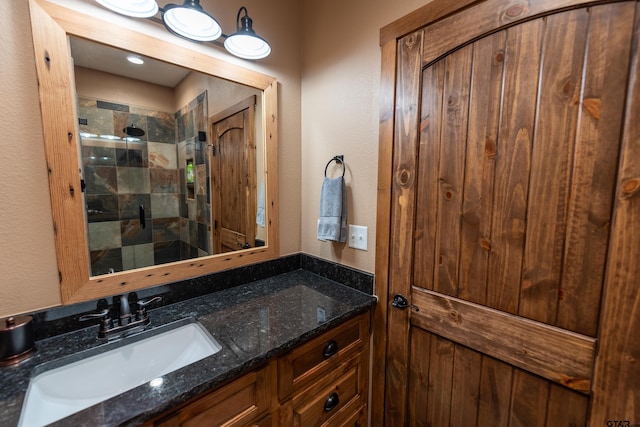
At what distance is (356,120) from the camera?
1341 millimetres

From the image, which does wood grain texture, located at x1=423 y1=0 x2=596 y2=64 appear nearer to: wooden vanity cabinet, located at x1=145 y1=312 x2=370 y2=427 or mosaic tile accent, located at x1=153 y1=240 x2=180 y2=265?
wooden vanity cabinet, located at x1=145 y1=312 x2=370 y2=427

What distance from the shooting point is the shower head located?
1.12 meters

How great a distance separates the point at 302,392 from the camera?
1.03m

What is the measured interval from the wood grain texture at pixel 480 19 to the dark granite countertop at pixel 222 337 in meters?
1.13

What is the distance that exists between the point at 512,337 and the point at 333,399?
2.51 ft

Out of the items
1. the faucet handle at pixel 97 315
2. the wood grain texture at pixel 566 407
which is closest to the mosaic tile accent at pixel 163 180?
the faucet handle at pixel 97 315

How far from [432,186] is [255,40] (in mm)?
1060

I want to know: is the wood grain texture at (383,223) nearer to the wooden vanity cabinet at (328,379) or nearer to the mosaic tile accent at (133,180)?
the wooden vanity cabinet at (328,379)

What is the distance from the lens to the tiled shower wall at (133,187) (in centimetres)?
104

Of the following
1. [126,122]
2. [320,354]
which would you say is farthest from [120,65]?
[320,354]

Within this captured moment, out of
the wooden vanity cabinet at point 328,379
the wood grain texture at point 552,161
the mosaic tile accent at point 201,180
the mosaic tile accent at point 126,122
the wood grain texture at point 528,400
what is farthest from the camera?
the mosaic tile accent at point 201,180

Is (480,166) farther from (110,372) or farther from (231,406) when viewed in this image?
(110,372)

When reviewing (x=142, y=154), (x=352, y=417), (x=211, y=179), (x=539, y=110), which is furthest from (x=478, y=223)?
(x=142, y=154)

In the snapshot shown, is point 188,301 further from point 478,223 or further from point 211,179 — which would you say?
point 478,223
